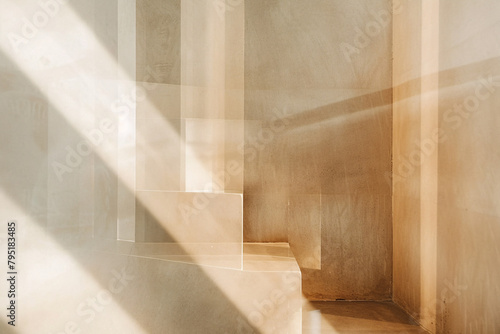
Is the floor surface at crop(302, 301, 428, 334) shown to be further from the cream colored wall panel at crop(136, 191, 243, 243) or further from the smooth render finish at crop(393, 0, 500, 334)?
the cream colored wall panel at crop(136, 191, 243, 243)

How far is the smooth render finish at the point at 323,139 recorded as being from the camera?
2.87m

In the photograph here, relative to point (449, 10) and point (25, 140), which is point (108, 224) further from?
point (449, 10)

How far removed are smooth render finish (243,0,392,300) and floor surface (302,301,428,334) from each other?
0.42 ft

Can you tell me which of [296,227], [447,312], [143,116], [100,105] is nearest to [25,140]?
[100,105]

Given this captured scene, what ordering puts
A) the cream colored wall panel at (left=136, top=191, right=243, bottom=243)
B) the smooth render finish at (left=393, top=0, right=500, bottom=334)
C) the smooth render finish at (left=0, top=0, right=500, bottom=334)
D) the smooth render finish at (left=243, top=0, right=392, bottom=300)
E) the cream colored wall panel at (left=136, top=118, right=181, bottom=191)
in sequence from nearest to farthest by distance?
the smooth render finish at (left=393, top=0, right=500, bottom=334) → the smooth render finish at (left=0, top=0, right=500, bottom=334) → the cream colored wall panel at (left=136, top=191, right=243, bottom=243) → the cream colored wall panel at (left=136, top=118, right=181, bottom=191) → the smooth render finish at (left=243, top=0, right=392, bottom=300)

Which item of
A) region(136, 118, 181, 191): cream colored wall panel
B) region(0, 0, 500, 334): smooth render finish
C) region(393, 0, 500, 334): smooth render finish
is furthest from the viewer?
region(136, 118, 181, 191): cream colored wall panel

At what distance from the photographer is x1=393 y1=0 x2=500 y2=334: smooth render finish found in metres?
1.79

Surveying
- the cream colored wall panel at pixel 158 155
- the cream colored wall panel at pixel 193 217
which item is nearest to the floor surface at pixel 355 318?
the cream colored wall panel at pixel 193 217

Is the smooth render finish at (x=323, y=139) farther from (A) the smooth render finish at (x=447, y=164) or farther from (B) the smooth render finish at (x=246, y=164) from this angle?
(A) the smooth render finish at (x=447, y=164)

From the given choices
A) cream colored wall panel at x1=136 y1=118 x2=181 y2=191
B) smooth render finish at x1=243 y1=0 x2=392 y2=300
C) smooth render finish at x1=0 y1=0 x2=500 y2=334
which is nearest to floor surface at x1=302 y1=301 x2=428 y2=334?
smooth render finish at x1=0 y1=0 x2=500 y2=334

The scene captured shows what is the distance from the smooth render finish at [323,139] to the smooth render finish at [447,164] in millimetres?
166

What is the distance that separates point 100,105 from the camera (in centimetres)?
273

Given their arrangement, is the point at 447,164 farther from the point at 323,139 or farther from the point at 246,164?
the point at 246,164

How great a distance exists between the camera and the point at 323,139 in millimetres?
2893
